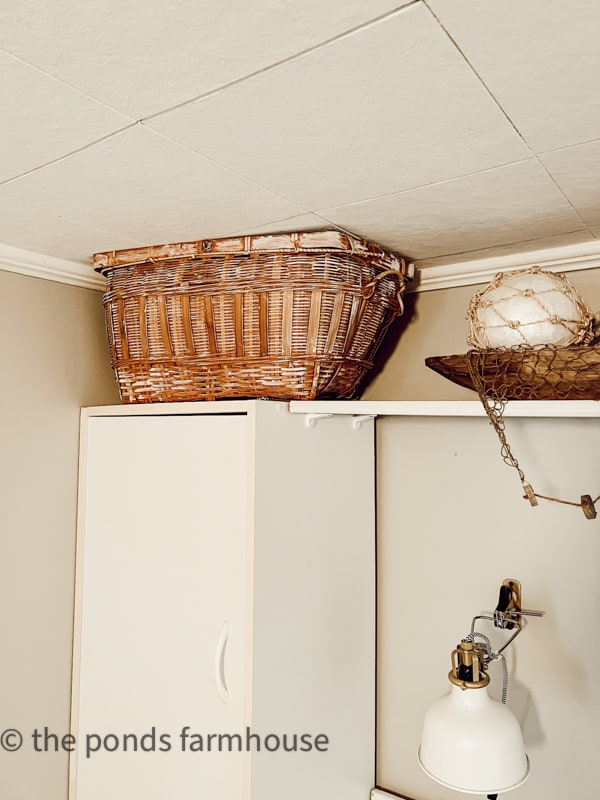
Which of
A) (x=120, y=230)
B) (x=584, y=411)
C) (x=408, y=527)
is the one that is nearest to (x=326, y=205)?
(x=120, y=230)

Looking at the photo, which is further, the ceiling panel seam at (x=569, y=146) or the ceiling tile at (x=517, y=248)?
the ceiling tile at (x=517, y=248)

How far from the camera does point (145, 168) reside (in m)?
0.94

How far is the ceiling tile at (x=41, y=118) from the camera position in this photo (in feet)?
2.30

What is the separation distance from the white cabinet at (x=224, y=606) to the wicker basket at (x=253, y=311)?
0.24 feet

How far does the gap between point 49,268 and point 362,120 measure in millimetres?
947

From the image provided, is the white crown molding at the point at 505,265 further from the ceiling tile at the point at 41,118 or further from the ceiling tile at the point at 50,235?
the ceiling tile at the point at 41,118

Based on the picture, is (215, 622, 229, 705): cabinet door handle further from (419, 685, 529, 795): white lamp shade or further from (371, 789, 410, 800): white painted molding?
(371, 789, 410, 800): white painted molding

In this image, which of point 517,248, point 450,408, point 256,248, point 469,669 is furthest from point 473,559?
point 256,248

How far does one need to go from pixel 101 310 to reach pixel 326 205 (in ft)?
2.55

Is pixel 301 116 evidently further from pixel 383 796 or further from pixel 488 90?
pixel 383 796

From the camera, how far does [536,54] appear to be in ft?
2.10

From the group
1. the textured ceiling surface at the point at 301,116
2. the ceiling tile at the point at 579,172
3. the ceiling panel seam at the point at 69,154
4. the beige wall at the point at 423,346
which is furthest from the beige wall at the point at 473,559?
the ceiling panel seam at the point at 69,154

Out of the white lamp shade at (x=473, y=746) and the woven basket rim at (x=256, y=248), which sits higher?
the woven basket rim at (x=256, y=248)

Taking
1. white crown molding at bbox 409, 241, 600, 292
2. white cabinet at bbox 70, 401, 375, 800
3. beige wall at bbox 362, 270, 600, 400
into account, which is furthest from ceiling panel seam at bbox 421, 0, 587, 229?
white cabinet at bbox 70, 401, 375, 800
